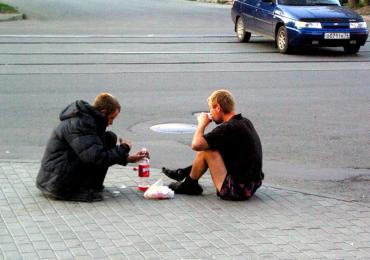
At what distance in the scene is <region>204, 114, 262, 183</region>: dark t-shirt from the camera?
328 inches

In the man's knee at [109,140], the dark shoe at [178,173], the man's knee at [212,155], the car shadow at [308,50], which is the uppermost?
the man's knee at [109,140]

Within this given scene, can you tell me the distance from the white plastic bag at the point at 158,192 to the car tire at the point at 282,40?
41.4 ft

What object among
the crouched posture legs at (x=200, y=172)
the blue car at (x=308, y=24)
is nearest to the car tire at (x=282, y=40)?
the blue car at (x=308, y=24)

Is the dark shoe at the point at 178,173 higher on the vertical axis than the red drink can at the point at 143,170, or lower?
lower

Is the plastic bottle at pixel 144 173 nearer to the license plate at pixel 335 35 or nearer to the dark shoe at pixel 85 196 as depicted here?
the dark shoe at pixel 85 196

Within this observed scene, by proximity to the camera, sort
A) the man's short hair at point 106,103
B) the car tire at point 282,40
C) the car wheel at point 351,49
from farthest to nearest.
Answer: the car wheel at point 351,49 → the car tire at point 282,40 → the man's short hair at point 106,103

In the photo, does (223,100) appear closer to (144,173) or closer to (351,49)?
(144,173)

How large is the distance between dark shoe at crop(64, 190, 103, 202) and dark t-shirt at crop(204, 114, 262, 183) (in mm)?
1149

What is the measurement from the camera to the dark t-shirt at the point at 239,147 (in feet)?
A: 27.3

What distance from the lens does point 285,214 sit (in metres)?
7.97

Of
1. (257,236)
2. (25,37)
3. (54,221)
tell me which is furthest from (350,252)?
(25,37)

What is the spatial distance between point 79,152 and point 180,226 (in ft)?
4.04

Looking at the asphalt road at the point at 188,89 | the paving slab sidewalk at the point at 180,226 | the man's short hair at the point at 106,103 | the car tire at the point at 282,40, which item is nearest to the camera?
the paving slab sidewalk at the point at 180,226

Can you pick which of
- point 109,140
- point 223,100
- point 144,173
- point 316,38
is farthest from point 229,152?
point 316,38
